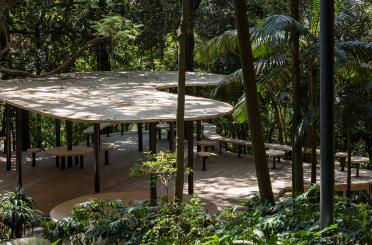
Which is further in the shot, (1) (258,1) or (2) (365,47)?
(1) (258,1)

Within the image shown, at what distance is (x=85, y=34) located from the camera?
1681 cm

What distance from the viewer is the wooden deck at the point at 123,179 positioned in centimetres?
1112

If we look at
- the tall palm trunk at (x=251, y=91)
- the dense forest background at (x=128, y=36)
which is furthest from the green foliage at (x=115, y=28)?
the tall palm trunk at (x=251, y=91)

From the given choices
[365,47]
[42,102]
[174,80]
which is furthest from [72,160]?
[365,47]

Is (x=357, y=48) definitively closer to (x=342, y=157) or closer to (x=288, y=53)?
(x=288, y=53)

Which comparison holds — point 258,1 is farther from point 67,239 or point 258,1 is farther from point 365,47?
point 67,239

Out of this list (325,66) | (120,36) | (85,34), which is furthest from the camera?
(85,34)

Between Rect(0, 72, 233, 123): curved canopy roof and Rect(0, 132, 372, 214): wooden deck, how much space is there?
204cm

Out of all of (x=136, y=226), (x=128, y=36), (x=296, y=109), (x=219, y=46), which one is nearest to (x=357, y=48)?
(x=296, y=109)

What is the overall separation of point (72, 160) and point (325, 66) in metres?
12.0

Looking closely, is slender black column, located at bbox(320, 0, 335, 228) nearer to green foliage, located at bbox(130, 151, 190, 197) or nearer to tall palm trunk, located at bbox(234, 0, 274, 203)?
tall palm trunk, located at bbox(234, 0, 274, 203)

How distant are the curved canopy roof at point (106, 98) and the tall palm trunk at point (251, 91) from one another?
3019 millimetres

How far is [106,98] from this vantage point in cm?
1066

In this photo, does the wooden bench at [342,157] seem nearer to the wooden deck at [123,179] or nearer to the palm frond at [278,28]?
the wooden deck at [123,179]
